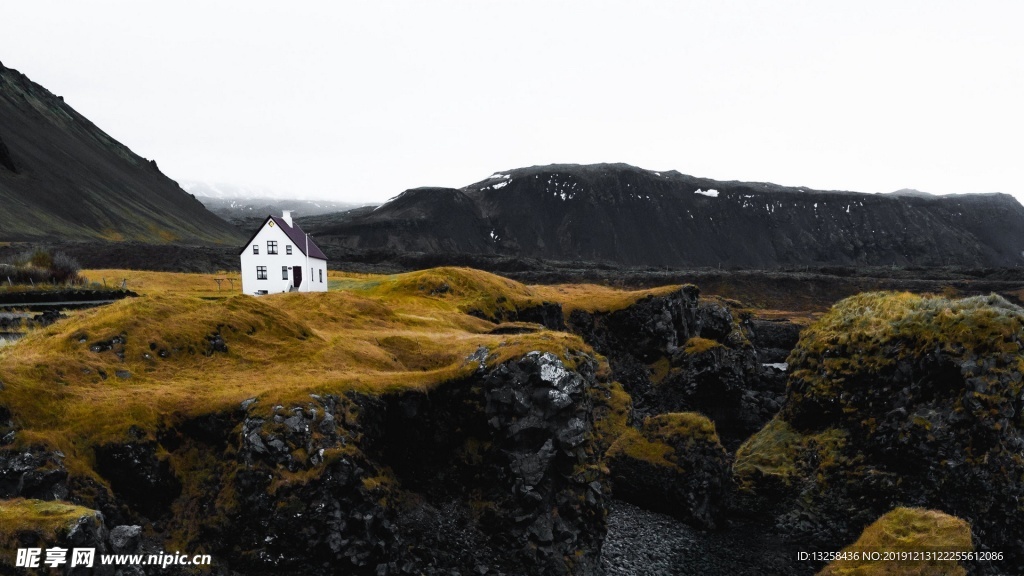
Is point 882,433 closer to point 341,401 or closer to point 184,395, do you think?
point 341,401

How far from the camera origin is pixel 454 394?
2512 centimetres

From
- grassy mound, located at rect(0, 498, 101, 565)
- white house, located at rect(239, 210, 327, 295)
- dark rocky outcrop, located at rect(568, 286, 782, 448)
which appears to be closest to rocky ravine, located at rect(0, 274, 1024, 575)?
grassy mound, located at rect(0, 498, 101, 565)

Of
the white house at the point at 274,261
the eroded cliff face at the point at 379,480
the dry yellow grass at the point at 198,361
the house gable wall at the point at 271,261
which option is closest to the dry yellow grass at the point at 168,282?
the house gable wall at the point at 271,261

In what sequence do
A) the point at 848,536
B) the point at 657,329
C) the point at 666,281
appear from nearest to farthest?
the point at 848,536 → the point at 657,329 → the point at 666,281

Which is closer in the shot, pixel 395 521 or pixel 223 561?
pixel 223 561

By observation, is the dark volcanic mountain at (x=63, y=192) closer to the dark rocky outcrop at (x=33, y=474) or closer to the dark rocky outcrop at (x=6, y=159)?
the dark rocky outcrop at (x=6, y=159)

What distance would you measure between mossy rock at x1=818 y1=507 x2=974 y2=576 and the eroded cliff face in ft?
32.2

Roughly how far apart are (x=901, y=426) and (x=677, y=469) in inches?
451

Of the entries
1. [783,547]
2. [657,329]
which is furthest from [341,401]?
[657,329]

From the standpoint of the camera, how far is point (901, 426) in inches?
1065

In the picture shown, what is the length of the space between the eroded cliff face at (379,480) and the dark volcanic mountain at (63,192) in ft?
423

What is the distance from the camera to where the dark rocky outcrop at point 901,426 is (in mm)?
24406

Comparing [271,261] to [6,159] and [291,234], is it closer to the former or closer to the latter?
[291,234]

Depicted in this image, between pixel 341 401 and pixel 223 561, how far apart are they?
21.3 feet
